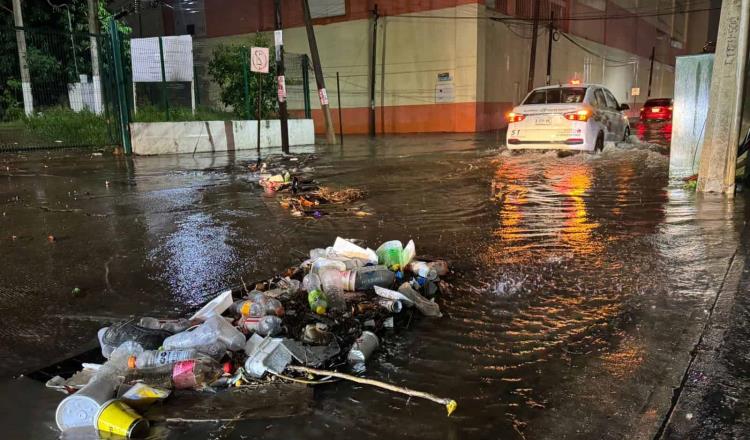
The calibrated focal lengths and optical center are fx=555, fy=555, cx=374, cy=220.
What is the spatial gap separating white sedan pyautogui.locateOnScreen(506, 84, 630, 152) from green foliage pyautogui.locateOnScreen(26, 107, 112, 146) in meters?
11.7

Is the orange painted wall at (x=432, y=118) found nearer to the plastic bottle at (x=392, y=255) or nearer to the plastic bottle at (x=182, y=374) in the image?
the plastic bottle at (x=392, y=255)

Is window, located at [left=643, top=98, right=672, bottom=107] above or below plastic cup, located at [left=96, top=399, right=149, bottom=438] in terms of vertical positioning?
above

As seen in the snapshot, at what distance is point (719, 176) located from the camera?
7.27 metres

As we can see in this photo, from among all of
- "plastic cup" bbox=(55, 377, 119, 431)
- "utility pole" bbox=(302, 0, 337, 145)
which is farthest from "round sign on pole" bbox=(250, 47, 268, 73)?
"plastic cup" bbox=(55, 377, 119, 431)

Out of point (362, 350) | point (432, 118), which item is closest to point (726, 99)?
point (362, 350)

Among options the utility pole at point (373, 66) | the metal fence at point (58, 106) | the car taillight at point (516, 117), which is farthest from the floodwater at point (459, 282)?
the utility pole at point (373, 66)

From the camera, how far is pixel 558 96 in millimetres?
12375

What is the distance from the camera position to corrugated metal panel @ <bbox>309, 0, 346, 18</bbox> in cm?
3019

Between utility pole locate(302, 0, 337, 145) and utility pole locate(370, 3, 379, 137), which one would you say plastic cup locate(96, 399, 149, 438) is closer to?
utility pole locate(302, 0, 337, 145)

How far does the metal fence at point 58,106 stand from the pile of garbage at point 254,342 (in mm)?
13361

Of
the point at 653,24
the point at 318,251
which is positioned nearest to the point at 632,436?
the point at 318,251

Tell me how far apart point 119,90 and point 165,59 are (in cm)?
213

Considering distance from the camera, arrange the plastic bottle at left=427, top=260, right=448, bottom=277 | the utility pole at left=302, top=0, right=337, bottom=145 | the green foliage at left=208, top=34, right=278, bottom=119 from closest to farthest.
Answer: the plastic bottle at left=427, top=260, right=448, bottom=277 → the green foliage at left=208, top=34, right=278, bottom=119 → the utility pole at left=302, top=0, right=337, bottom=145

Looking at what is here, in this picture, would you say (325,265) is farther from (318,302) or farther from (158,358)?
(158,358)
